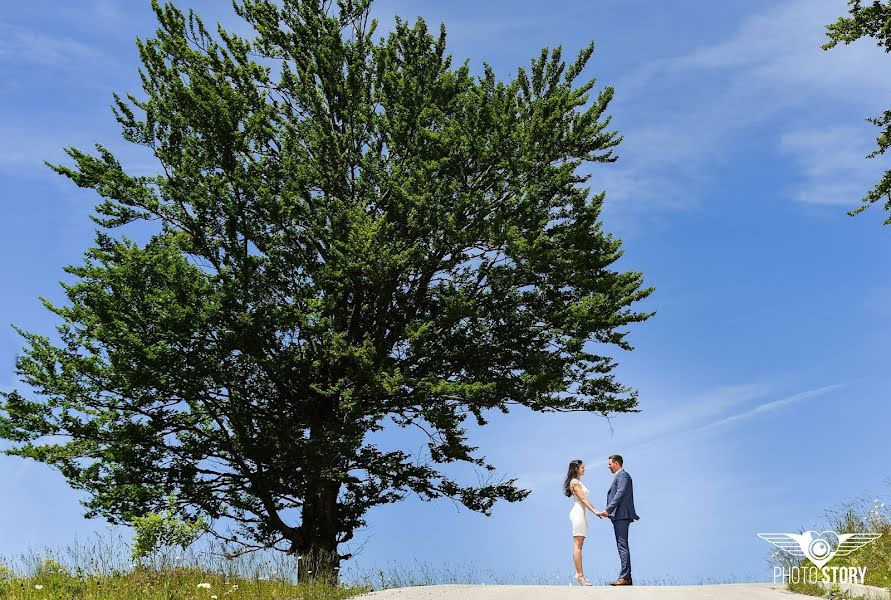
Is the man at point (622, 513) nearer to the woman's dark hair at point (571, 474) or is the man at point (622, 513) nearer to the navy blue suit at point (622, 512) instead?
the navy blue suit at point (622, 512)

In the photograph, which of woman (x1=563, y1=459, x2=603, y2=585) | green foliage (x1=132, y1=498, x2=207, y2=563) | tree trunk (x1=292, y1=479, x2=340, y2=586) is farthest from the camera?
tree trunk (x1=292, y1=479, x2=340, y2=586)

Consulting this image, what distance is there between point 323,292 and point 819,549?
12243 mm

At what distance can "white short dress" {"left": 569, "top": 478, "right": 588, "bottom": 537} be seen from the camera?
15.1 metres

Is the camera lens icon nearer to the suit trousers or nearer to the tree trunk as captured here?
the suit trousers

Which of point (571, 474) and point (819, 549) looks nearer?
point (819, 549)

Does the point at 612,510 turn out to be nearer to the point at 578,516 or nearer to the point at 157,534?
the point at 578,516

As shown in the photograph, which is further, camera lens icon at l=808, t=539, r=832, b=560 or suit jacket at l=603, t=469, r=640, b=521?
suit jacket at l=603, t=469, r=640, b=521

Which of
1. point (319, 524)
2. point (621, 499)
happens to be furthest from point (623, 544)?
point (319, 524)

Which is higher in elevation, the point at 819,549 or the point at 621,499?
the point at 621,499

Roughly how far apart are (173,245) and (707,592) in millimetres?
13134

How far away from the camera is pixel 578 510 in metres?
15.2

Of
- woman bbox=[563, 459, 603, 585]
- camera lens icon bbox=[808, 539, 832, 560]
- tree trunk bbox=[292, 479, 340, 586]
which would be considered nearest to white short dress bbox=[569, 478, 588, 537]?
woman bbox=[563, 459, 603, 585]

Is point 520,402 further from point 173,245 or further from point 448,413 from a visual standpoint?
point 173,245

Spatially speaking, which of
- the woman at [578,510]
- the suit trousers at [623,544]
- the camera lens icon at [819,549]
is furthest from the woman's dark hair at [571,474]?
the camera lens icon at [819,549]
